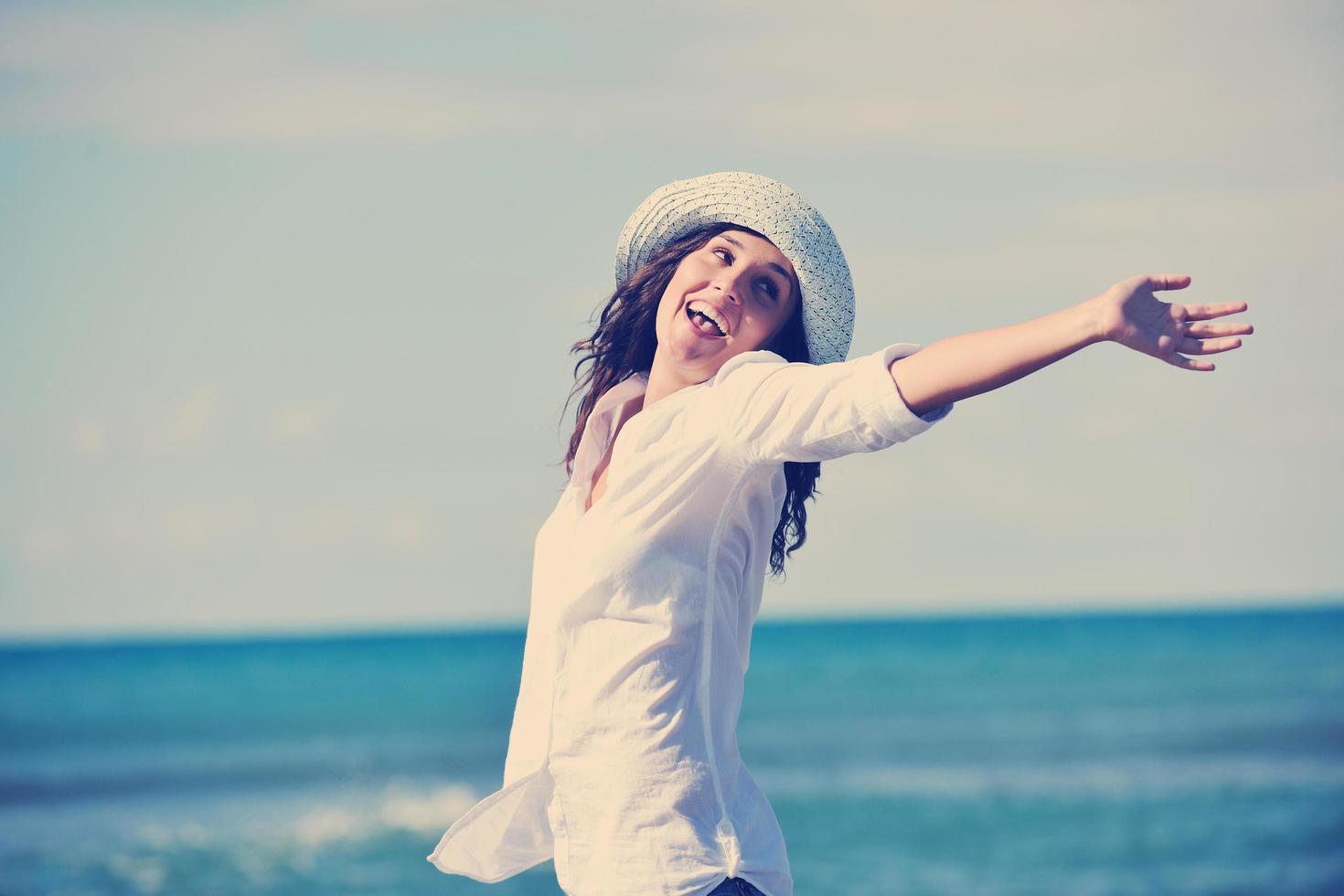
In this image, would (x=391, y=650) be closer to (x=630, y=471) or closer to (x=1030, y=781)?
(x=1030, y=781)

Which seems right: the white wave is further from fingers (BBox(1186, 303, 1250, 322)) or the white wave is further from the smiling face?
fingers (BBox(1186, 303, 1250, 322))

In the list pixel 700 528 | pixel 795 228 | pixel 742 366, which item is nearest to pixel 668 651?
pixel 700 528

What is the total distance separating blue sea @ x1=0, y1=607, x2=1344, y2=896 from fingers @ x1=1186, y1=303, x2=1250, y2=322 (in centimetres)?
1029

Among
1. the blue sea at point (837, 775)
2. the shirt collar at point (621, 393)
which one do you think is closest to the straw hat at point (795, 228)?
the shirt collar at point (621, 393)

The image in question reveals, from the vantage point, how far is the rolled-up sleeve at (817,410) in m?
2.07

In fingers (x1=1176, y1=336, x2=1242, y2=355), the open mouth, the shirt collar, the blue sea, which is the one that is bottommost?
the blue sea

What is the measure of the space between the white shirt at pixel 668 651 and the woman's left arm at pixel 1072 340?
21cm

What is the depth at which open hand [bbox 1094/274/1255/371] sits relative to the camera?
1.92 metres

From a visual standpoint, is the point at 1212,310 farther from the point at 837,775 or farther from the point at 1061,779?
the point at 837,775

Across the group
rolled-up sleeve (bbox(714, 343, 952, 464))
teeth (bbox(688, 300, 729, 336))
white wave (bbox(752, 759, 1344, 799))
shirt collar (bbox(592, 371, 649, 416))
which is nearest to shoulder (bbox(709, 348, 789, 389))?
rolled-up sleeve (bbox(714, 343, 952, 464))

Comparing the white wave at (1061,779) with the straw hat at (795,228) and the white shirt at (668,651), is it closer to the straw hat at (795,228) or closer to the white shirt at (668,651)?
the straw hat at (795,228)

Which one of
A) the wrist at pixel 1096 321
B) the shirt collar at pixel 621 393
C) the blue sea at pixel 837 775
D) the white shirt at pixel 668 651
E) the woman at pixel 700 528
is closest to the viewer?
the wrist at pixel 1096 321

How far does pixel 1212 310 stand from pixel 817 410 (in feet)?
1.81

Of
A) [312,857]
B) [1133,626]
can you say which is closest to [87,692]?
[312,857]
